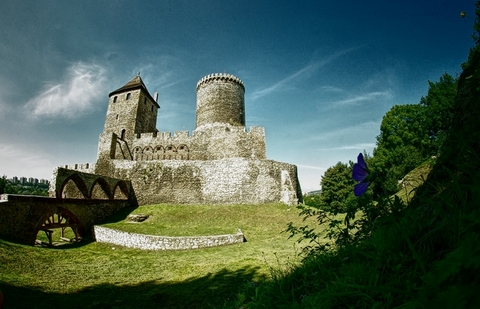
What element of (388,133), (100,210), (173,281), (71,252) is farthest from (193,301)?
(388,133)

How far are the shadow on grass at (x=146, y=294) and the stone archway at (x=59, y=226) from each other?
728 cm

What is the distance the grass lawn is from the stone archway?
1545mm

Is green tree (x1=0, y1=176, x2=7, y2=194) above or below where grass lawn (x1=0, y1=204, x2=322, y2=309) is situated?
above

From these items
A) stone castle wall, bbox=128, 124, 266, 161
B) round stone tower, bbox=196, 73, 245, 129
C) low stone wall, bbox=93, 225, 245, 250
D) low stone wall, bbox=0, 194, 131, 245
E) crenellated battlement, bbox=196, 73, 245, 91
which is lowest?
low stone wall, bbox=93, 225, 245, 250

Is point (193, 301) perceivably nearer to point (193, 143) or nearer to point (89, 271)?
point (89, 271)

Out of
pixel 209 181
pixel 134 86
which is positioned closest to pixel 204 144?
pixel 209 181

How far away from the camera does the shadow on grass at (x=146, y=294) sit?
15.6ft

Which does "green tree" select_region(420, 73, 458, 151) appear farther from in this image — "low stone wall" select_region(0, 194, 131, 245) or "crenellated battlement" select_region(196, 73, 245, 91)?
"low stone wall" select_region(0, 194, 131, 245)

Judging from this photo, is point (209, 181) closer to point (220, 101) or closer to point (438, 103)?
point (220, 101)

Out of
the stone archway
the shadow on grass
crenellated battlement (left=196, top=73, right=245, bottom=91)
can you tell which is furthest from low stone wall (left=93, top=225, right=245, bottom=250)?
crenellated battlement (left=196, top=73, right=245, bottom=91)

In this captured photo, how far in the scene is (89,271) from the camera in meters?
7.88

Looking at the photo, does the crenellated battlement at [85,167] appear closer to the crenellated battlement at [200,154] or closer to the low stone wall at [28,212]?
the crenellated battlement at [200,154]

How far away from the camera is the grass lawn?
498 cm

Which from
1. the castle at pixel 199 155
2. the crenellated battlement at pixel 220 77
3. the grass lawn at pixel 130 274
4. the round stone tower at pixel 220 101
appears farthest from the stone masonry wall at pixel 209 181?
the crenellated battlement at pixel 220 77
